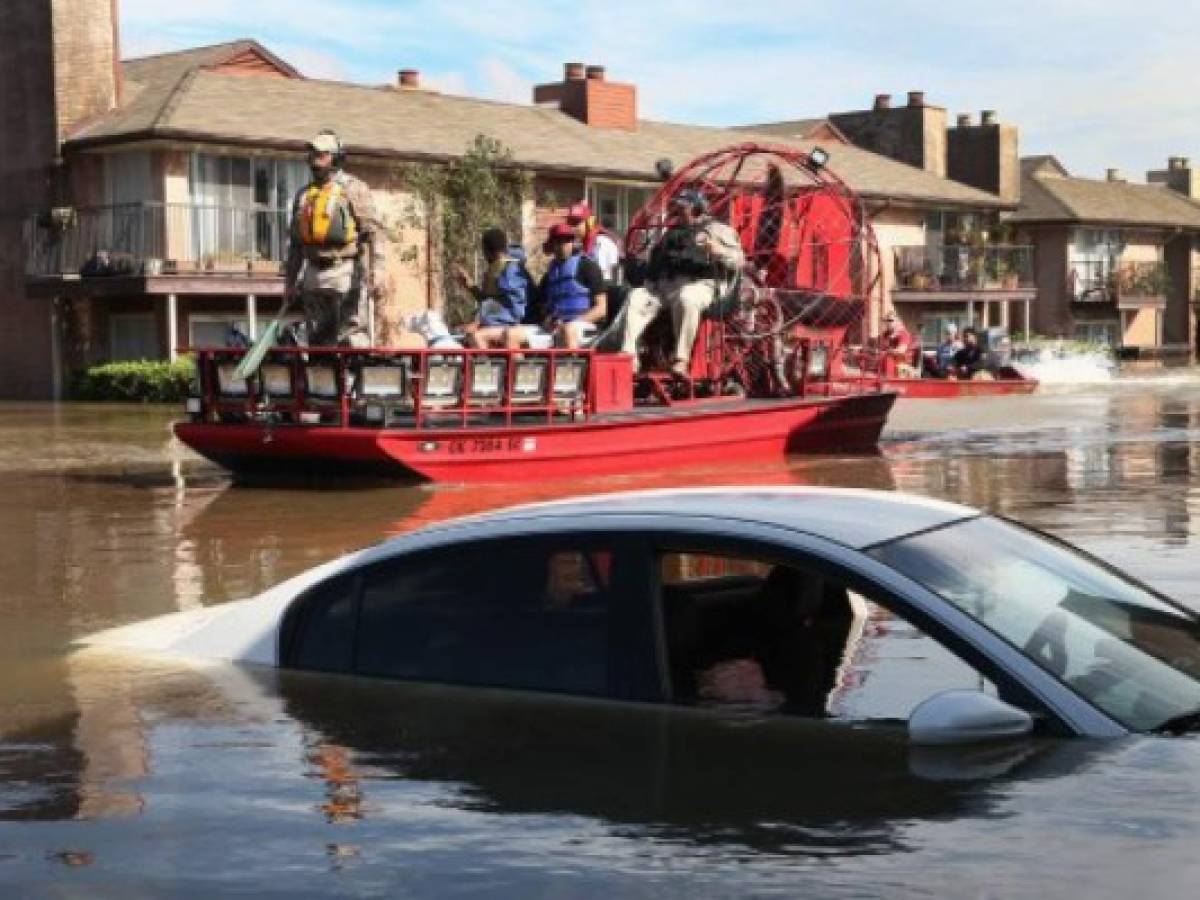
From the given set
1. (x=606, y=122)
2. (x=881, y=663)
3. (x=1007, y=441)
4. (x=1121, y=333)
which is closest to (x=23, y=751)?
(x=881, y=663)

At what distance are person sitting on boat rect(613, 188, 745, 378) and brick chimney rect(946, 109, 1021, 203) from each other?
44827 mm

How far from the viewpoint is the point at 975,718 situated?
4.61 m

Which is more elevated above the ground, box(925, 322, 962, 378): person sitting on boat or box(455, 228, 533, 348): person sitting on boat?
box(455, 228, 533, 348): person sitting on boat

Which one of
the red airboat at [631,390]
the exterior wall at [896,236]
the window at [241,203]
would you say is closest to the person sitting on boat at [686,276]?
the red airboat at [631,390]

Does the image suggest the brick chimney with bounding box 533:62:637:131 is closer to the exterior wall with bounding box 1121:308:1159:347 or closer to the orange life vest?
the exterior wall with bounding box 1121:308:1159:347

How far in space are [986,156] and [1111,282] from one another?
6297 millimetres

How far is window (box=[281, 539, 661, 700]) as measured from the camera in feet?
16.6

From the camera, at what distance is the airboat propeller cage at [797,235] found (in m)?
20.3

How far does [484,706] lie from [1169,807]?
1.98 metres

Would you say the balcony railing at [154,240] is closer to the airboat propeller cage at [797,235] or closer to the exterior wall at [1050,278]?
the airboat propeller cage at [797,235]

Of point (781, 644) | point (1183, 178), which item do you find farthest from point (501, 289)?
point (1183, 178)

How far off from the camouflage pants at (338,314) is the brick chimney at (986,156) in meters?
48.5

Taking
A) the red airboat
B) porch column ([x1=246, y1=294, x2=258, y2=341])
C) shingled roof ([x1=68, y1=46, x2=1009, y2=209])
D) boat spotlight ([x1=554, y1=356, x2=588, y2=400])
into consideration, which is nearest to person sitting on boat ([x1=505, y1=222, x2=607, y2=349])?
the red airboat

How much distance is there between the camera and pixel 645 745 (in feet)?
16.6
